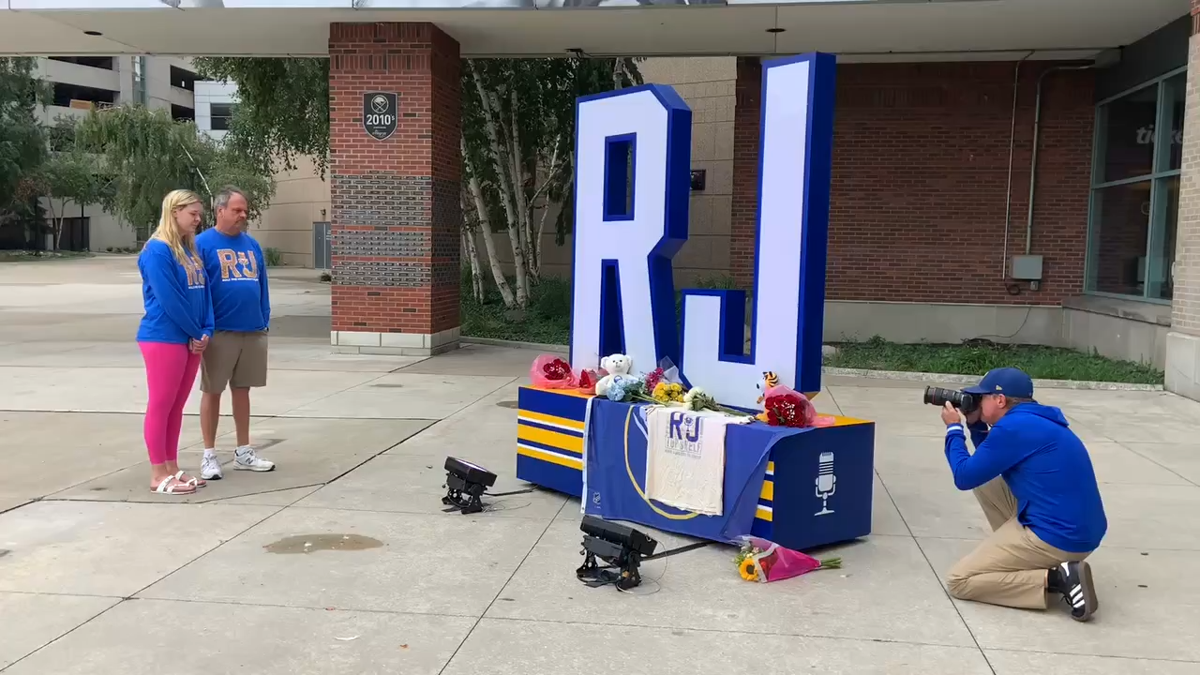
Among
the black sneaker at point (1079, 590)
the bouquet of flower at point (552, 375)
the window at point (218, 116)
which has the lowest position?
the black sneaker at point (1079, 590)

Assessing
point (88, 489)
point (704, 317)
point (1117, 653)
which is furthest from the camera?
point (88, 489)

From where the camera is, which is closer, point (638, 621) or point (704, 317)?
point (638, 621)

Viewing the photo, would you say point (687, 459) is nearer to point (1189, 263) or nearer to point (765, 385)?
point (765, 385)

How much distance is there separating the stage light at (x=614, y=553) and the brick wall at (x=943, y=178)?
11.4 metres

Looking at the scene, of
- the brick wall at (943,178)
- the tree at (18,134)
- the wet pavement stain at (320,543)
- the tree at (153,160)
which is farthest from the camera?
the tree at (18,134)

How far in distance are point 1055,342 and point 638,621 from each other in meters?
13.1

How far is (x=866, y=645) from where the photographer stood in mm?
3869

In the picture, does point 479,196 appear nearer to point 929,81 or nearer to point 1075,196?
point 929,81

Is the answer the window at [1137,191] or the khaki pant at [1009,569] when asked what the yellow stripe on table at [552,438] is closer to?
the khaki pant at [1009,569]

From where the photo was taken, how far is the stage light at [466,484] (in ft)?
18.5

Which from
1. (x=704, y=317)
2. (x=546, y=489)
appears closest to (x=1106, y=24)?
(x=704, y=317)

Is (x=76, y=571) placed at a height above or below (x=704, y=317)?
below

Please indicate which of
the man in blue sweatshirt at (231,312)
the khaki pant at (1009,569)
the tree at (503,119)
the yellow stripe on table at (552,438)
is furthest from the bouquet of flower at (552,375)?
the tree at (503,119)

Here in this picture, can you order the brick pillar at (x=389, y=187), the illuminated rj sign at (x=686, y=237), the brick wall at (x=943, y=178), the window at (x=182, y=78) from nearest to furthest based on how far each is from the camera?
the illuminated rj sign at (x=686, y=237)
the brick pillar at (x=389, y=187)
the brick wall at (x=943, y=178)
the window at (x=182, y=78)
